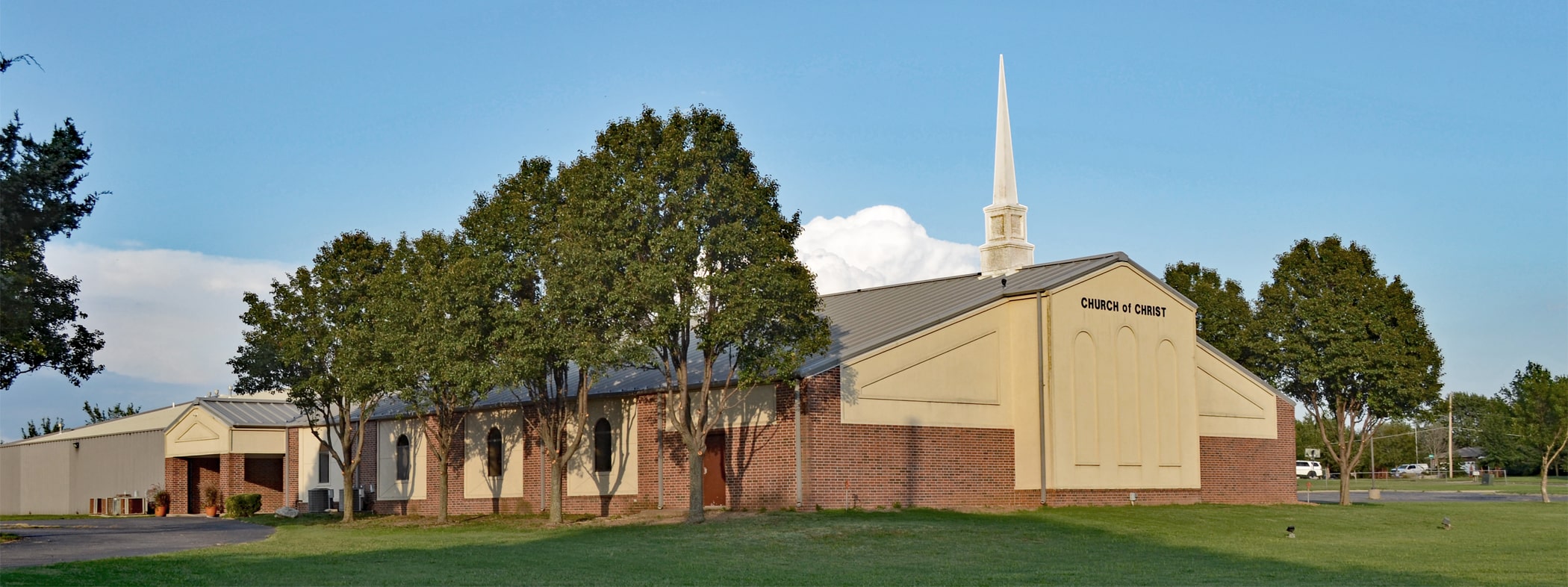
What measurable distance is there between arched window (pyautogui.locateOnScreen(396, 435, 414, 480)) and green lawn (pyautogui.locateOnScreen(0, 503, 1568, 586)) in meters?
11.9

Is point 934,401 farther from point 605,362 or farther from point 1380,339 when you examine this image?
point 1380,339

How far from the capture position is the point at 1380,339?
149ft

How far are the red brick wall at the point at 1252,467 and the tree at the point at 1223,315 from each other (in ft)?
11.2

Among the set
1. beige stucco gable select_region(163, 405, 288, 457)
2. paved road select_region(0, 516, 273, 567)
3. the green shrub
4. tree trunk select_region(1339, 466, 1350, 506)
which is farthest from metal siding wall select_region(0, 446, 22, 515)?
tree trunk select_region(1339, 466, 1350, 506)

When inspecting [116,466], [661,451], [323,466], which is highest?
[661,451]

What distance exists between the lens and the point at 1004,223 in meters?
43.5

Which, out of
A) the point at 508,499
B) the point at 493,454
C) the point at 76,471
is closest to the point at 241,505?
the point at 493,454

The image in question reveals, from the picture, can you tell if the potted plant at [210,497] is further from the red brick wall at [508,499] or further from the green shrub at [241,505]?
the red brick wall at [508,499]

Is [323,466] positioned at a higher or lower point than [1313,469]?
higher

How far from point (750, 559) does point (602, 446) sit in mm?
17104

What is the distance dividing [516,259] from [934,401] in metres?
11.0

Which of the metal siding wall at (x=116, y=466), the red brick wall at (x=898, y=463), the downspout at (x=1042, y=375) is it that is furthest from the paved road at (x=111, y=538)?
the downspout at (x=1042, y=375)

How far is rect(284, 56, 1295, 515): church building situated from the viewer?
Answer: 108 feet

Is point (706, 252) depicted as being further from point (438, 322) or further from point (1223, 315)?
point (1223, 315)
